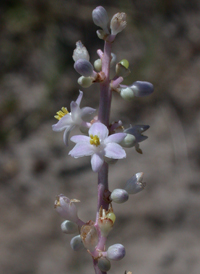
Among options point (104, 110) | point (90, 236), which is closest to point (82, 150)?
point (104, 110)

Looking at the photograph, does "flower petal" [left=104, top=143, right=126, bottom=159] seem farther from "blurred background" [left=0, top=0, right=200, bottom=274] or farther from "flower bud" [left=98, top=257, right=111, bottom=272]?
"blurred background" [left=0, top=0, right=200, bottom=274]

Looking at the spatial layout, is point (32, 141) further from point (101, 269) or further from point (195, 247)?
point (101, 269)

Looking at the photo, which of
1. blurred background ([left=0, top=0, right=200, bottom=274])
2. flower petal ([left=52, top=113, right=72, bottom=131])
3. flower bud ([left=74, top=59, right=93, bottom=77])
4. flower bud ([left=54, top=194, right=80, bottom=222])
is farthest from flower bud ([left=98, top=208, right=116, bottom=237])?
blurred background ([left=0, top=0, right=200, bottom=274])

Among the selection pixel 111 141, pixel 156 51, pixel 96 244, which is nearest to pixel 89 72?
pixel 111 141

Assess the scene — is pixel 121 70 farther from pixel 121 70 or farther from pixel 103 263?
pixel 103 263

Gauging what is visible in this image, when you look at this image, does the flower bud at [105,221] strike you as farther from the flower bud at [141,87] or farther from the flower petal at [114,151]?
the flower bud at [141,87]

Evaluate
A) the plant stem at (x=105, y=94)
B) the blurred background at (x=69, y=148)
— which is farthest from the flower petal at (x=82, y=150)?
the blurred background at (x=69, y=148)
